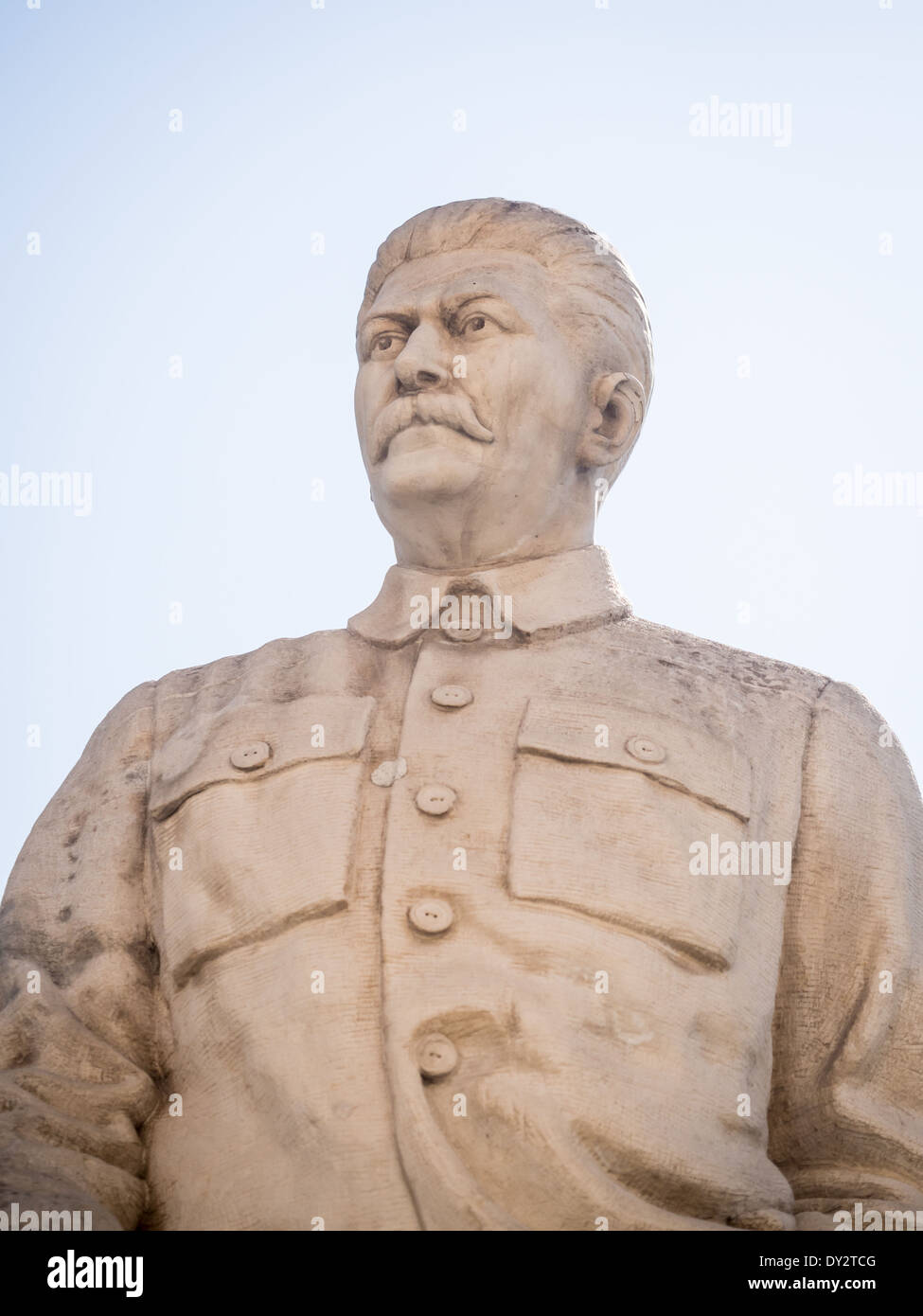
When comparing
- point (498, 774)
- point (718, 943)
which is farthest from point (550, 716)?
point (718, 943)

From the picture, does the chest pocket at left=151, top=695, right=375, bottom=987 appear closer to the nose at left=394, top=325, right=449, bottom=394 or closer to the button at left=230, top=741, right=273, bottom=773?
the button at left=230, top=741, right=273, bottom=773

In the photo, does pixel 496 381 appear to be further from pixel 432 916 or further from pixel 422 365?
pixel 432 916

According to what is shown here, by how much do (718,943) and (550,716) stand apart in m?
0.95

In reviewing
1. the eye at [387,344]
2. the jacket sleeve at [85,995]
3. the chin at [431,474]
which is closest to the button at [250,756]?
the jacket sleeve at [85,995]

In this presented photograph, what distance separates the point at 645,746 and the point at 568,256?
2.12 m

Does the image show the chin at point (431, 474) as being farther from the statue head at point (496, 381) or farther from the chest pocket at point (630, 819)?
the chest pocket at point (630, 819)

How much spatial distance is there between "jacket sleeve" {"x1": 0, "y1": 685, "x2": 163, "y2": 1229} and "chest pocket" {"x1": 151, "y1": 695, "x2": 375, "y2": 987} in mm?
176

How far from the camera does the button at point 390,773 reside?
7520 millimetres

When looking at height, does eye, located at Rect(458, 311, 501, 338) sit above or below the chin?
above

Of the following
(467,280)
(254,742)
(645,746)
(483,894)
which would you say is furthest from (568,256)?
(483,894)

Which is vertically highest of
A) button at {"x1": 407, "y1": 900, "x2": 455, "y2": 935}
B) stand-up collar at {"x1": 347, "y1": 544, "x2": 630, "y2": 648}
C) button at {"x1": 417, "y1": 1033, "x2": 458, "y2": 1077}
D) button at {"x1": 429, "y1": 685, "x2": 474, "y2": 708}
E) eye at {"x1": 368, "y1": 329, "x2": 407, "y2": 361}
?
eye at {"x1": 368, "y1": 329, "x2": 407, "y2": 361}

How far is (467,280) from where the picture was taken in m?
8.54

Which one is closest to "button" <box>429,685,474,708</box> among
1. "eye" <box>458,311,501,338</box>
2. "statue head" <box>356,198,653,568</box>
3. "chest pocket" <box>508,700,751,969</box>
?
"chest pocket" <box>508,700,751,969</box>

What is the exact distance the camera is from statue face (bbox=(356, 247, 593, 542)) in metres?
8.27
